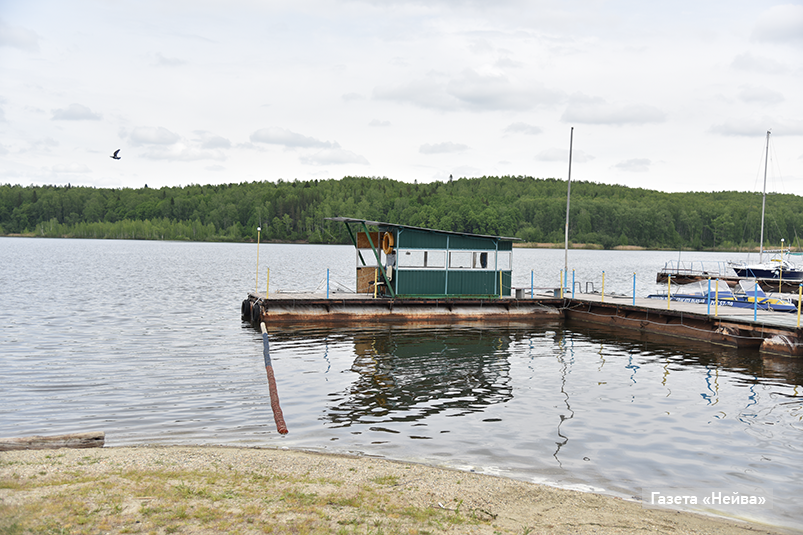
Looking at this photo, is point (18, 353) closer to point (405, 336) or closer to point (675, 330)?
point (405, 336)

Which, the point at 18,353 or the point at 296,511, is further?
the point at 18,353

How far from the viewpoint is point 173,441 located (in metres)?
11.9

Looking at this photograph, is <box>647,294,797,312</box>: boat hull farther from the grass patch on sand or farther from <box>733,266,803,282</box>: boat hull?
the grass patch on sand

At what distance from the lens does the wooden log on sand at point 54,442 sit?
31.7 ft

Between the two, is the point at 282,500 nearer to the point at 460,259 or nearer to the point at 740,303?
the point at 460,259

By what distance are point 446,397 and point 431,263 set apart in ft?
47.0

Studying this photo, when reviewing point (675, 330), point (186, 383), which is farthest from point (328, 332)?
point (675, 330)

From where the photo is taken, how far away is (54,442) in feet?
32.9

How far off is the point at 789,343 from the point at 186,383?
20.9m

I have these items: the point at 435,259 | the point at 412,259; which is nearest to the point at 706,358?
the point at 435,259

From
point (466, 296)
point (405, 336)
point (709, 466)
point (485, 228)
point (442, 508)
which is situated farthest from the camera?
point (485, 228)

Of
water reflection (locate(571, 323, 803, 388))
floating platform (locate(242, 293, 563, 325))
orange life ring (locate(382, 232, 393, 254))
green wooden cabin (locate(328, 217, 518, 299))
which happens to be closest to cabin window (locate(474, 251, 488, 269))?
green wooden cabin (locate(328, 217, 518, 299))

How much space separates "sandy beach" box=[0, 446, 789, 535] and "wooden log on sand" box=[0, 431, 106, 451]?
0.35ft

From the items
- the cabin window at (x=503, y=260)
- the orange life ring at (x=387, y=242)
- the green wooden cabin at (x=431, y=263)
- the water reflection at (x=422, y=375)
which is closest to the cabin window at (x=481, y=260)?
the green wooden cabin at (x=431, y=263)
